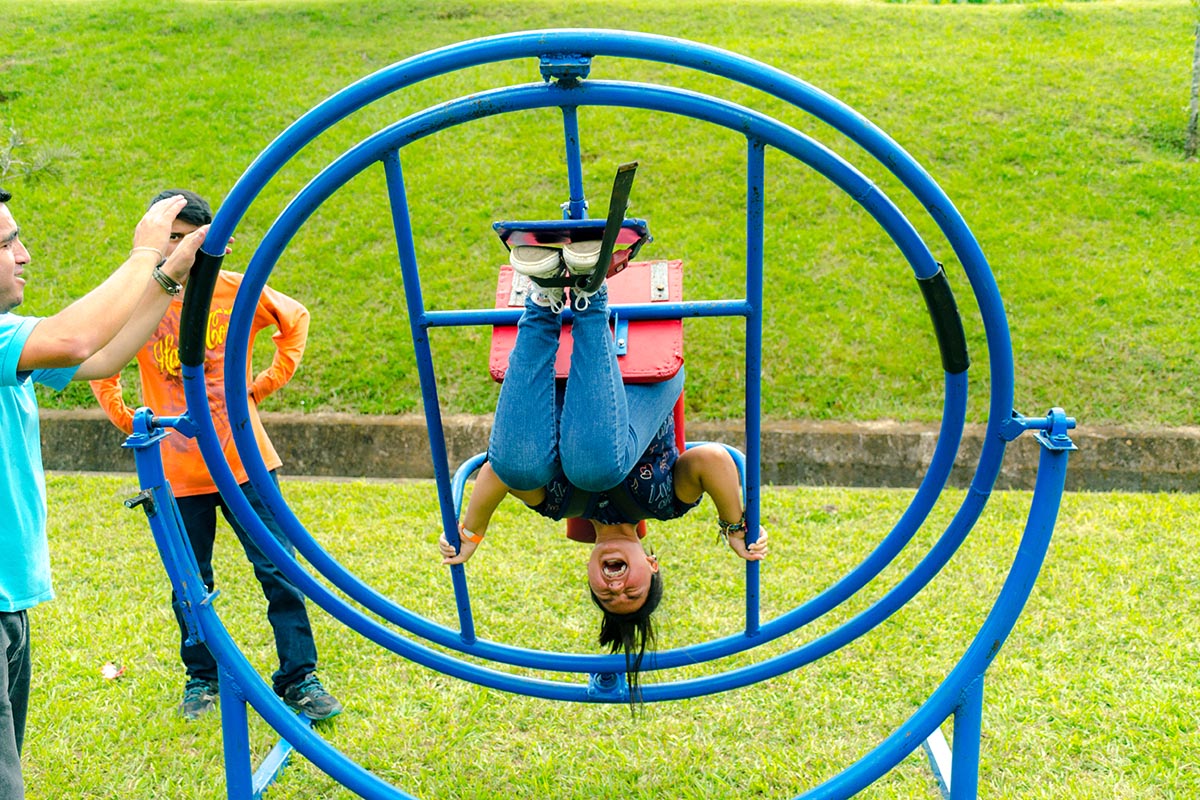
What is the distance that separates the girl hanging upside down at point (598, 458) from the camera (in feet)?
6.73

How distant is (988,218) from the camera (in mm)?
6715

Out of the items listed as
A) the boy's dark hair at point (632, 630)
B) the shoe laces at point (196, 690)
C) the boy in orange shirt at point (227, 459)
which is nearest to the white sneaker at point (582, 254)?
the boy's dark hair at point (632, 630)

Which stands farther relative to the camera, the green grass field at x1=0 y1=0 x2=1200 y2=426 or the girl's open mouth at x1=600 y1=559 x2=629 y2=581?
the green grass field at x1=0 y1=0 x2=1200 y2=426

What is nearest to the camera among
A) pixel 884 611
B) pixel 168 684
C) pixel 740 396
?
pixel 884 611

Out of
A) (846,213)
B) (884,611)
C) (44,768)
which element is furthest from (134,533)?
(846,213)

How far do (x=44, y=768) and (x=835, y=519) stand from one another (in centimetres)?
333

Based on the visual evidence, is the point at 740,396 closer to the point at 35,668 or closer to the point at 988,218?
the point at 988,218

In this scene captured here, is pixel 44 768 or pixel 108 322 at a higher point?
pixel 108 322

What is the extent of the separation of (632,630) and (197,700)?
5.39 ft

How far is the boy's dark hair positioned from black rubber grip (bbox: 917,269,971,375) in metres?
1.00

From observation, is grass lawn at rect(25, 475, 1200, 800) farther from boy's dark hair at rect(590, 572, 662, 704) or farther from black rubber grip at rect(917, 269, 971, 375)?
black rubber grip at rect(917, 269, 971, 375)

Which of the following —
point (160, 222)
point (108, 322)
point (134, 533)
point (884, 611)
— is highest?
point (160, 222)

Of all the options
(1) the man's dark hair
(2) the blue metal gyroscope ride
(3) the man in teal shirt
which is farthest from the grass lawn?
(1) the man's dark hair

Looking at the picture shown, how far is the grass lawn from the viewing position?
2.95 metres
